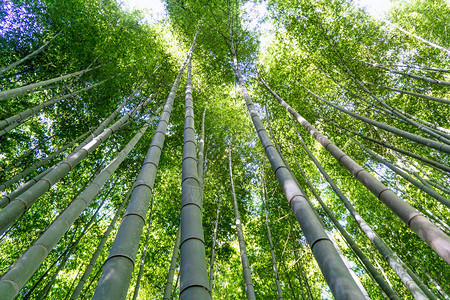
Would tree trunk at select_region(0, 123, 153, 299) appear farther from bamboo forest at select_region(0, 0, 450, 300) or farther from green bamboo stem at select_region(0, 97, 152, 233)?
bamboo forest at select_region(0, 0, 450, 300)

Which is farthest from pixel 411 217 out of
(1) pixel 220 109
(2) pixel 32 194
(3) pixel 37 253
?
(1) pixel 220 109

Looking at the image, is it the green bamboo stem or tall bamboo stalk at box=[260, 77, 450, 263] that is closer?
tall bamboo stalk at box=[260, 77, 450, 263]

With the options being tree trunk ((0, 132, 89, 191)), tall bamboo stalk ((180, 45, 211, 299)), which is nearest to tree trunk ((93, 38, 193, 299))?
tall bamboo stalk ((180, 45, 211, 299))

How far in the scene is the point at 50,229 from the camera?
167 centimetres

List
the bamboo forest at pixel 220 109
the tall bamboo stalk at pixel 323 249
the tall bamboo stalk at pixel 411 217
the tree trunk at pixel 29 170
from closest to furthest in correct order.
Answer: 1. the tall bamboo stalk at pixel 323 249
2. the tall bamboo stalk at pixel 411 217
3. the tree trunk at pixel 29 170
4. the bamboo forest at pixel 220 109

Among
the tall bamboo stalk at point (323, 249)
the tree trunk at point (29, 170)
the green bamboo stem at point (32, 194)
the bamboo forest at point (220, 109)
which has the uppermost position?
the bamboo forest at point (220, 109)

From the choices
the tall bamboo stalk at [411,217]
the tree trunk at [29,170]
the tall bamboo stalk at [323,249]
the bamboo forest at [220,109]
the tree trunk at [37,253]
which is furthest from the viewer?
the bamboo forest at [220,109]

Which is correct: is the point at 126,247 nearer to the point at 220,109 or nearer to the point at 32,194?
the point at 32,194

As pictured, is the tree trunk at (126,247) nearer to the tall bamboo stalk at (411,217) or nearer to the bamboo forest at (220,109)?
the tall bamboo stalk at (411,217)

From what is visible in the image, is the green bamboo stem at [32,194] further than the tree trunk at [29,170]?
No

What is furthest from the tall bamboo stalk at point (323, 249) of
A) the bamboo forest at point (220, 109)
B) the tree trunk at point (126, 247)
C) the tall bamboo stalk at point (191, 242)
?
the bamboo forest at point (220, 109)

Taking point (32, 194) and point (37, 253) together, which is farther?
point (32, 194)

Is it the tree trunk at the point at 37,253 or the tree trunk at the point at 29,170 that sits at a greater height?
the tree trunk at the point at 29,170

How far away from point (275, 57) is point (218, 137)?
293 cm
